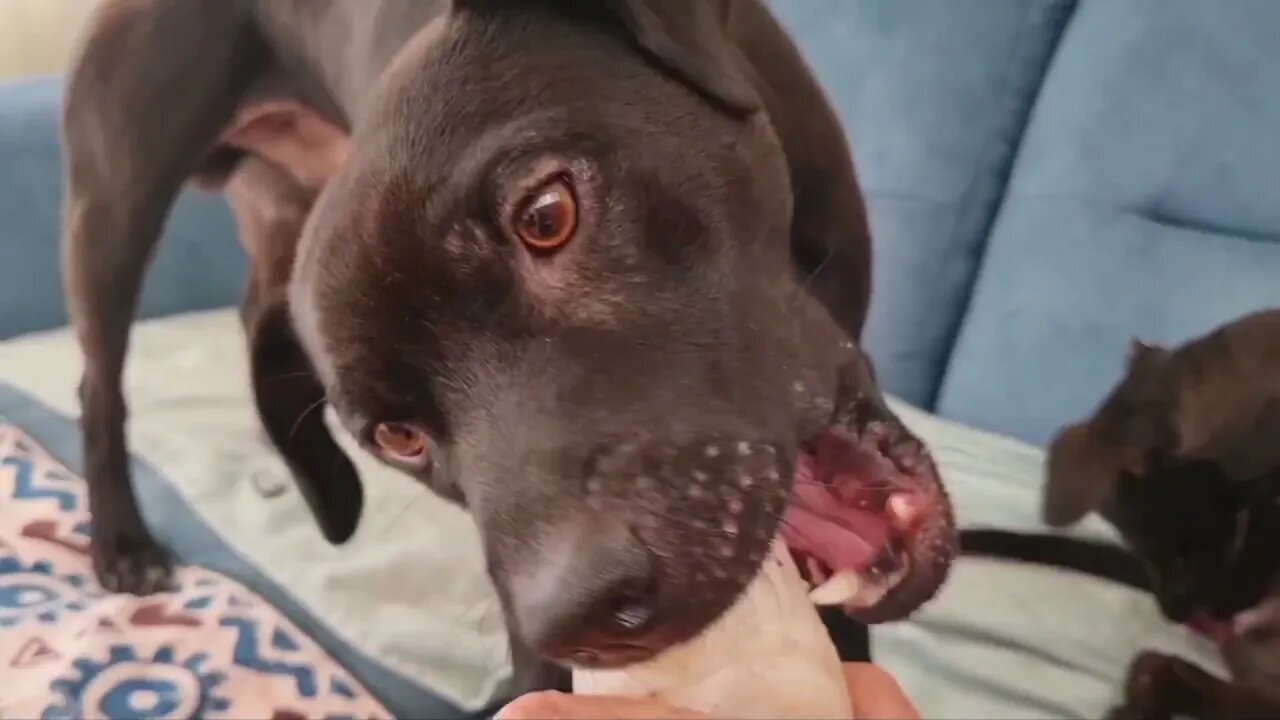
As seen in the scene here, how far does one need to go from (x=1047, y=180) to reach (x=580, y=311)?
1.06 meters

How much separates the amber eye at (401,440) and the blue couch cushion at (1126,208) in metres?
0.97

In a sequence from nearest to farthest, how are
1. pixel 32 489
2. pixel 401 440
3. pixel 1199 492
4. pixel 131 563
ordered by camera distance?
pixel 401 440 → pixel 1199 492 → pixel 131 563 → pixel 32 489

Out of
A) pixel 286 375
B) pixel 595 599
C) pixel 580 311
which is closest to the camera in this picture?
pixel 595 599

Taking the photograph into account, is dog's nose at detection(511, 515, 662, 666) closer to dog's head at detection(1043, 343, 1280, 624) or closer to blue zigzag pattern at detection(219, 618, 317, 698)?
blue zigzag pattern at detection(219, 618, 317, 698)

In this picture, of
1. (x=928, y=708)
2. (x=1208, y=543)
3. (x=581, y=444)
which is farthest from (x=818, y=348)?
(x=1208, y=543)

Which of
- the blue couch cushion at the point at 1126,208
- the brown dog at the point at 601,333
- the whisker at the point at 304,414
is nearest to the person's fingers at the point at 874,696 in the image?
the brown dog at the point at 601,333

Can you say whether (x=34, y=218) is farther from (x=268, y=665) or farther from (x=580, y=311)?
(x=580, y=311)

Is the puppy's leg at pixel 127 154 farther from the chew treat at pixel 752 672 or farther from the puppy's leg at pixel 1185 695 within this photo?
the puppy's leg at pixel 1185 695

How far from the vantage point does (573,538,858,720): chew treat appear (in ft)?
3.12

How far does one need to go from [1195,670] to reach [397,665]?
86 cm

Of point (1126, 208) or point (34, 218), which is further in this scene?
point (34, 218)

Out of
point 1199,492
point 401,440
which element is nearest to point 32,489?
point 401,440

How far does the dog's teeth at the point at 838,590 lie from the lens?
3.51ft

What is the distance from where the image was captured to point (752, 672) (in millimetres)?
971
